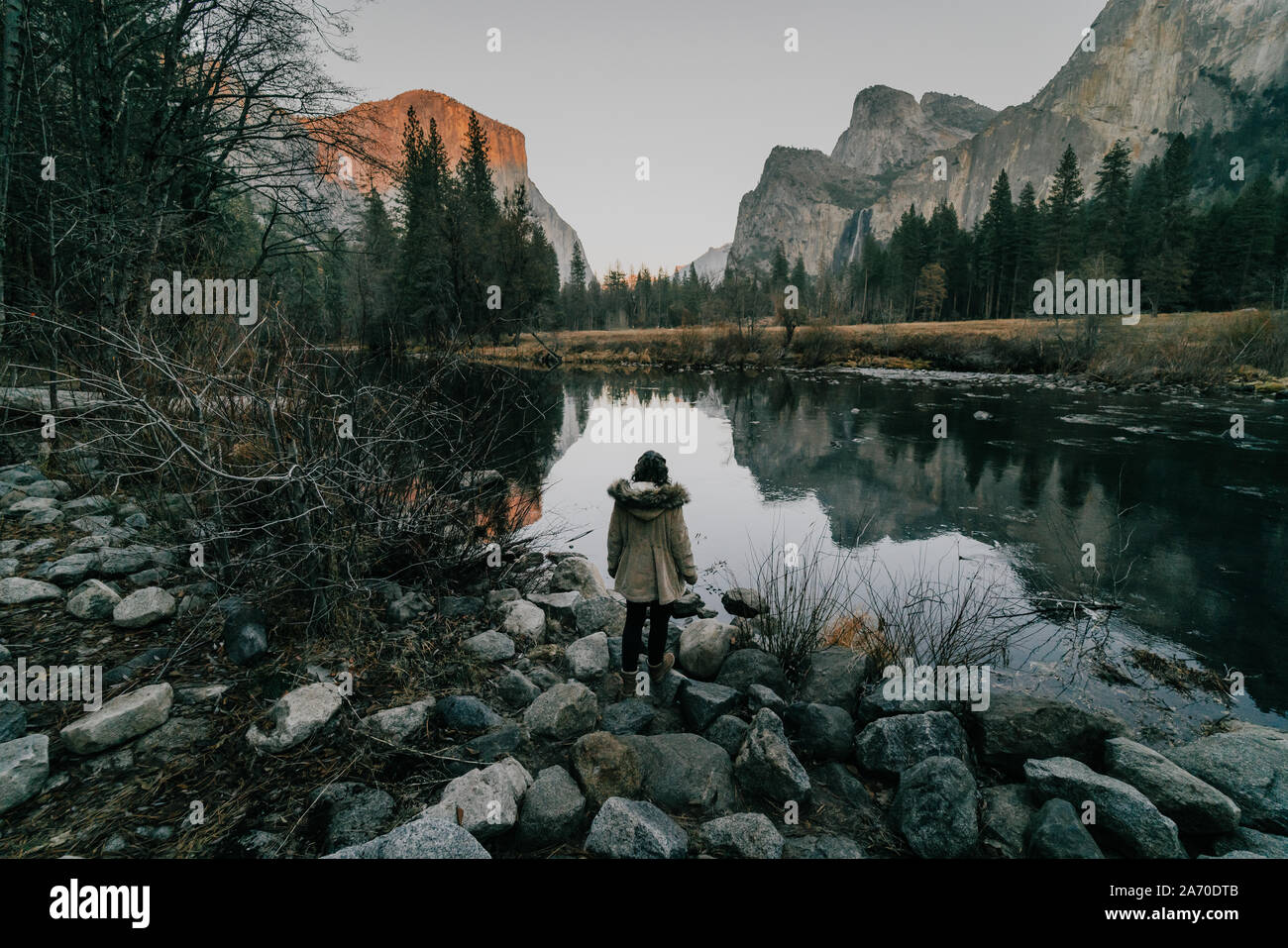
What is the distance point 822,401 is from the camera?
72.1 feet

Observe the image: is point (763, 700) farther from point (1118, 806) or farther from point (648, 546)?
point (1118, 806)

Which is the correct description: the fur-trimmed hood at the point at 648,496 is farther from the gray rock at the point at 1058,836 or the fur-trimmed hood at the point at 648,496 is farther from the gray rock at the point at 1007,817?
the gray rock at the point at 1058,836

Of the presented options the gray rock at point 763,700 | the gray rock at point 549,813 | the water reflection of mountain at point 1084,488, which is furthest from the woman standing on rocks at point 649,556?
the water reflection of mountain at point 1084,488

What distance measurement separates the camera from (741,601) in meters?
5.70

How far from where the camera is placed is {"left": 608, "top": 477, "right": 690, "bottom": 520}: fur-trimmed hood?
12.2 feet

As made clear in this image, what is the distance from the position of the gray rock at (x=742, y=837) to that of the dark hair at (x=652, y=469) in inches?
80.0

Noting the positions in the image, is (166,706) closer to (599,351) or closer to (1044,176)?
(599,351)

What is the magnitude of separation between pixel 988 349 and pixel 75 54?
36700 mm

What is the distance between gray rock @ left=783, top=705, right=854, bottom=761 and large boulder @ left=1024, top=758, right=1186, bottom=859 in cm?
94

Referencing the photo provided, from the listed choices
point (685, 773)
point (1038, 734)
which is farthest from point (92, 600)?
point (1038, 734)

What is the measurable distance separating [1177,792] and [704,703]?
2435 mm

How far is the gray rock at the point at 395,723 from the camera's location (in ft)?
9.43

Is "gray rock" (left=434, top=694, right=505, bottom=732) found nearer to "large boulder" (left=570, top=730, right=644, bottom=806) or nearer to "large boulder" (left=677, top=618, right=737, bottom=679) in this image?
"large boulder" (left=570, top=730, right=644, bottom=806)

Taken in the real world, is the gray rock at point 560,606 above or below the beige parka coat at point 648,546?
below
